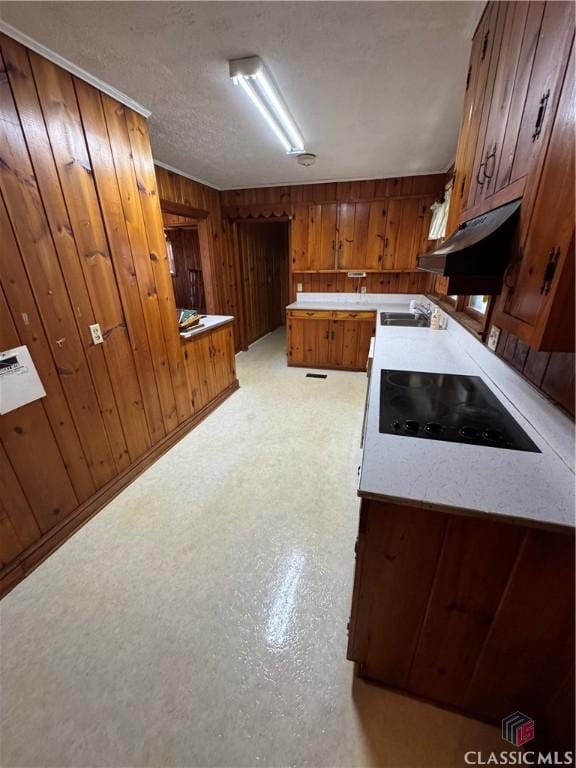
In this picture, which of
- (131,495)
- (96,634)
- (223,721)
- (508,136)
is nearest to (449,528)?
(223,721)

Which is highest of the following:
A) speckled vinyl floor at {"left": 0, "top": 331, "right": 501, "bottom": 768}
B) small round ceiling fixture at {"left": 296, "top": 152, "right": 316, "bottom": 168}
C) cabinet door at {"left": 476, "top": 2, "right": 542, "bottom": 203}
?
small round ceiling fixture at {"left": 296, "top": 152, "right": 316, "bottom": 168}

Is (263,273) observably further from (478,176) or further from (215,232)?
(478,176)

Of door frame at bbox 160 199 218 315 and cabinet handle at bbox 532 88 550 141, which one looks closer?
cabinet handle at bbox 532 88 550 141

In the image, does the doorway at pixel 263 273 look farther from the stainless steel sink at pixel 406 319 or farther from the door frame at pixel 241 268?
the stainless steel sink at pixel 406 319

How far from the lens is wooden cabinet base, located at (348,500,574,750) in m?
0.79

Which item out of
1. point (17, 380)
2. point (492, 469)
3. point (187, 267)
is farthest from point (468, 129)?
point (187, 267)

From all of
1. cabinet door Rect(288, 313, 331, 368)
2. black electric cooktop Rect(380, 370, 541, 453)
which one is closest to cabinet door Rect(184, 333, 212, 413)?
cabinet door Rect(288, 313, 331, 368)

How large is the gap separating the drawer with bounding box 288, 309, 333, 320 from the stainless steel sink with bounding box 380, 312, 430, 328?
2.65ft

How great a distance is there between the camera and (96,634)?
4.20 ft

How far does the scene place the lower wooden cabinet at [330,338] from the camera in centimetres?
405

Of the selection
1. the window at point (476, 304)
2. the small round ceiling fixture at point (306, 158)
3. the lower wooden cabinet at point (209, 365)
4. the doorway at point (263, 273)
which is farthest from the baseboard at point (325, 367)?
the small round ceiling fixture at point (306, 158)

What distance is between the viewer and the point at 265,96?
1.85m

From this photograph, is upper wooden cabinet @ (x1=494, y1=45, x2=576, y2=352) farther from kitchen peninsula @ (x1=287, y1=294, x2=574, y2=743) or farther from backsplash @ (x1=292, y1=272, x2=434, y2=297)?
backsplash @ (x1=292, y1=272, x2=434, y2=297)

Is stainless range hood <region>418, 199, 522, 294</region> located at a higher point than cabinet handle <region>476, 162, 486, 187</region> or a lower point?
lower
